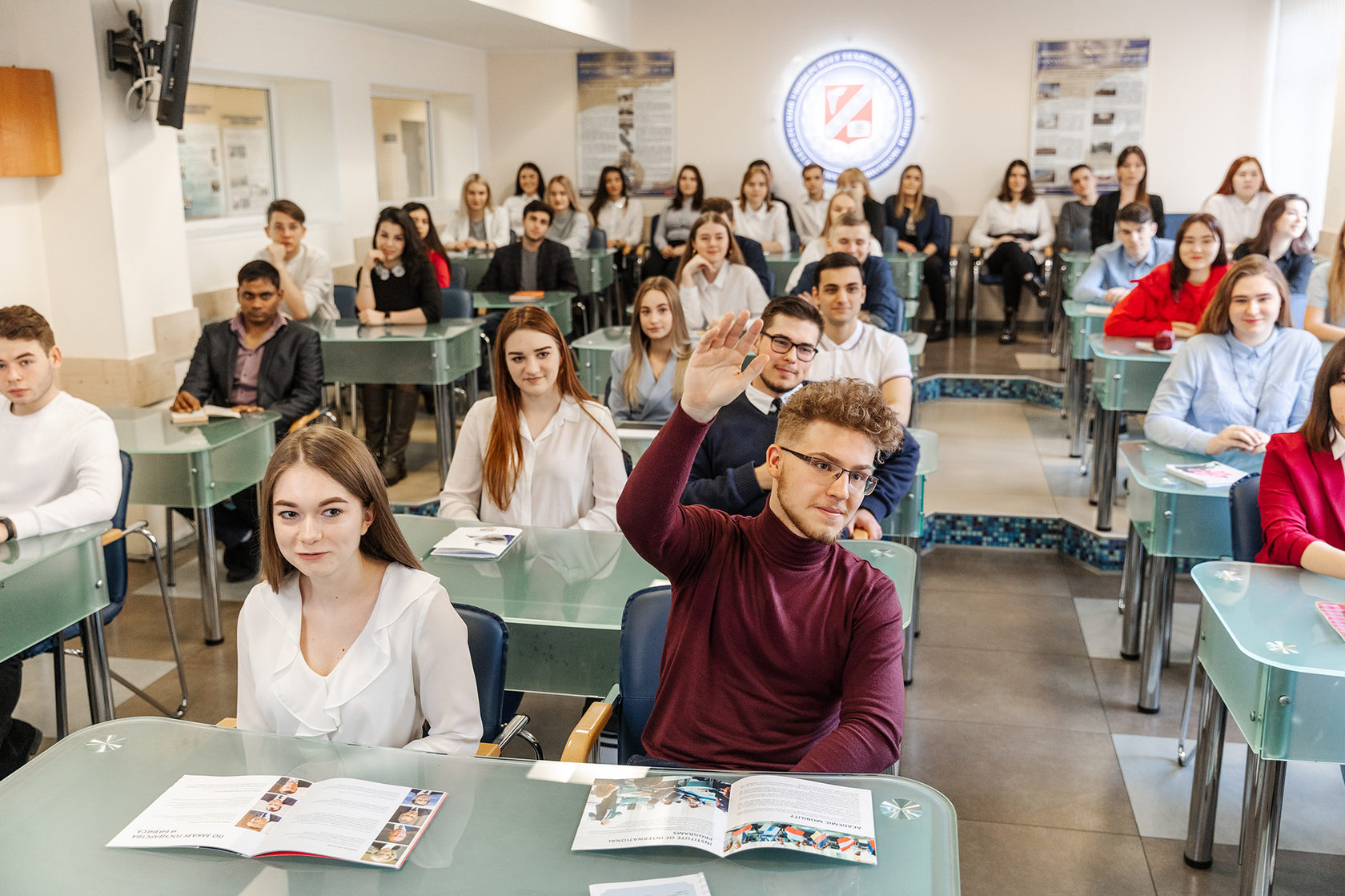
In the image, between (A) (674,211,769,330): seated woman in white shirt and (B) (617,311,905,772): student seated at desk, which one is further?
(A) (674,211,769,330): seated woman in white shirt

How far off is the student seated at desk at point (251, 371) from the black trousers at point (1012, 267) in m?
6.46

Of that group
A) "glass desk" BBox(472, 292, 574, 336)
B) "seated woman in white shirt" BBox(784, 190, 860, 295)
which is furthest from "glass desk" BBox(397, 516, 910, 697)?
"glass desk" BBox(472, 292, 574, 336)

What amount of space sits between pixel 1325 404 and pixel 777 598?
1611mm

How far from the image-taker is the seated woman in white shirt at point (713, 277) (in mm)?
5824

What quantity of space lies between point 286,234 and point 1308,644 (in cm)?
504

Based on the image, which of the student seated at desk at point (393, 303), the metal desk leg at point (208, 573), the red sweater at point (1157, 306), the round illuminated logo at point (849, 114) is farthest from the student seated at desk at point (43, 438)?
the round illuminated logo at point (849, 114)

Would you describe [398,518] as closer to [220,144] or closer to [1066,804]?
[1066,804]

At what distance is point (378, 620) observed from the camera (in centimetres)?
198

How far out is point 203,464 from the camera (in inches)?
150

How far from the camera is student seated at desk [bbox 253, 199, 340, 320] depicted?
5.71 m

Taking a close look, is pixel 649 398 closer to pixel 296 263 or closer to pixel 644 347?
pixel 644 347

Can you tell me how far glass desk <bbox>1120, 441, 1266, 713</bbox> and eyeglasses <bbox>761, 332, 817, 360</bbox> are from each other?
1.05 meters

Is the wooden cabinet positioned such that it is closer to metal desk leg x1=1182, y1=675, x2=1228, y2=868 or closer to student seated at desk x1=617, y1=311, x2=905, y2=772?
student seated at desk x1=617, y1=311, x2=905, y2=772

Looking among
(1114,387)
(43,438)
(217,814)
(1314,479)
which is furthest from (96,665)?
(1114,387)
